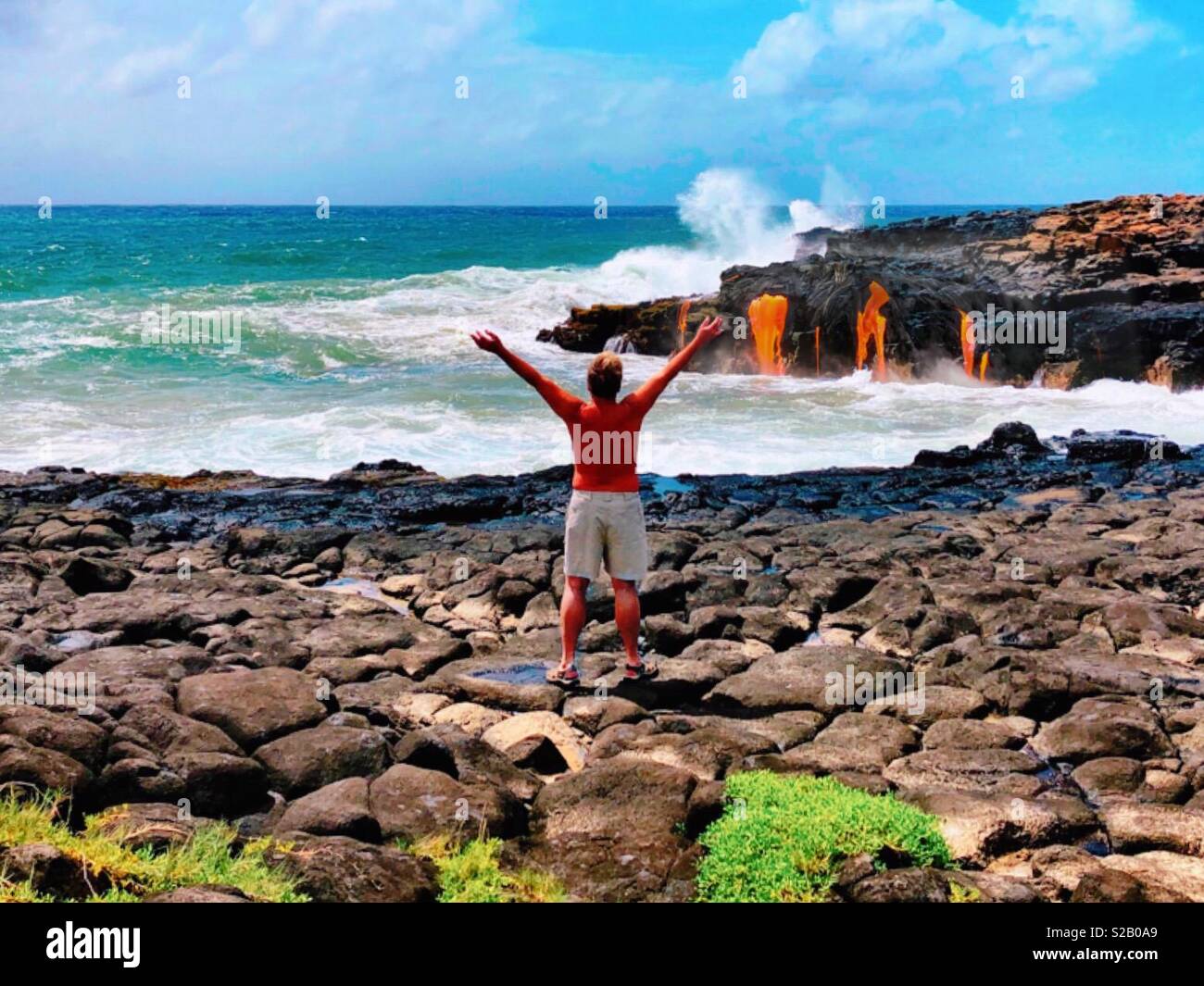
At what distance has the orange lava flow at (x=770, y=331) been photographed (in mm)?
30391

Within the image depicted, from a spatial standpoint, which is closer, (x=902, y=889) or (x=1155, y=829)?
(x=902, y=889)

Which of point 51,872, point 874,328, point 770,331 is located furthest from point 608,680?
point 770,331

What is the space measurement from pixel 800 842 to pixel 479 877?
148 cm

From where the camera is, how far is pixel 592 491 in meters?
7.75

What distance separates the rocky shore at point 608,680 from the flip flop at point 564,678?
103 millimetres

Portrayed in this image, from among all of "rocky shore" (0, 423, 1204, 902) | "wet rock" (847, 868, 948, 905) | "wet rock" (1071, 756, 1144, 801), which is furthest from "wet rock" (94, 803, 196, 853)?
"wet rock" (1071, 756, 1144, 801)

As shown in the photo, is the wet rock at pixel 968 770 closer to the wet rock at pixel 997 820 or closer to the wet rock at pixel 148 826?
the wet rock at pixel 997 820

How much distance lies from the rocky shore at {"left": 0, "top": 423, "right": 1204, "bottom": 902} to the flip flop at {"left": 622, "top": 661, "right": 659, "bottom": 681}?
72mm

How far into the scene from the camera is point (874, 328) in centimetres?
2897

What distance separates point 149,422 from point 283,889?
20091 millimetres

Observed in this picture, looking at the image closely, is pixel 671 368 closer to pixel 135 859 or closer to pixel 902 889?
pixel 902 889

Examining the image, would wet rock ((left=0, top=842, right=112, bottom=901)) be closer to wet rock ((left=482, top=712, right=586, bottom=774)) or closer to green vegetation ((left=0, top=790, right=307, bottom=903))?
green vegetation ((left=0, top=790, right=307, bottom=903))
